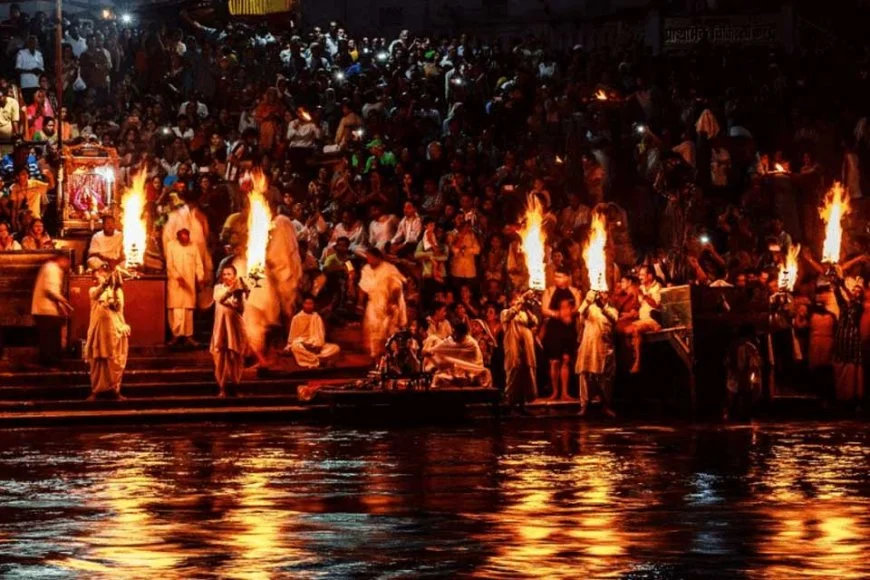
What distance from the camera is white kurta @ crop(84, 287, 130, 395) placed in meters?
24.2

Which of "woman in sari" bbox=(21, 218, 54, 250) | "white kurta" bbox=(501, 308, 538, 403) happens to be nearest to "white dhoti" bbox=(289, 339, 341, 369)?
"white kurta" bbox=(501, 308, 538, 403)

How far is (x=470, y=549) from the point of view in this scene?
Result: 40.0 feet

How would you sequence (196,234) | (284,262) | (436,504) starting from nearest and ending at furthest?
(436,504) → (284,262) → (196,234)

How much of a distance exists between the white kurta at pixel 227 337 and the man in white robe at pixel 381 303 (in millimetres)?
2232

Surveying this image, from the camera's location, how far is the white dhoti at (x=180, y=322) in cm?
2652

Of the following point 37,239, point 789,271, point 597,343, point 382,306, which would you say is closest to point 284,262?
point 382,306

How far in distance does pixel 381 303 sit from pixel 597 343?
3227 mm

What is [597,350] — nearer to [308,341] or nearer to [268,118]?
[308,341]

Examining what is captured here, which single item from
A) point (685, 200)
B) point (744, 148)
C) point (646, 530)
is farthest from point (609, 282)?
point (646, 530)

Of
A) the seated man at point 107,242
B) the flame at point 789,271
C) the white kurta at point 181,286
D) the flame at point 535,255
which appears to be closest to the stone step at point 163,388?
the white kurta at point 181,286

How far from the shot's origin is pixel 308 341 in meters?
26.0

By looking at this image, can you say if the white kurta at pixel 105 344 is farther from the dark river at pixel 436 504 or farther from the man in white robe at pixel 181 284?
the dark river at pixel 436 504

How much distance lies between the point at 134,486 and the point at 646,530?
4867 millimetres

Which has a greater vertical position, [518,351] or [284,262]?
[284,262]
